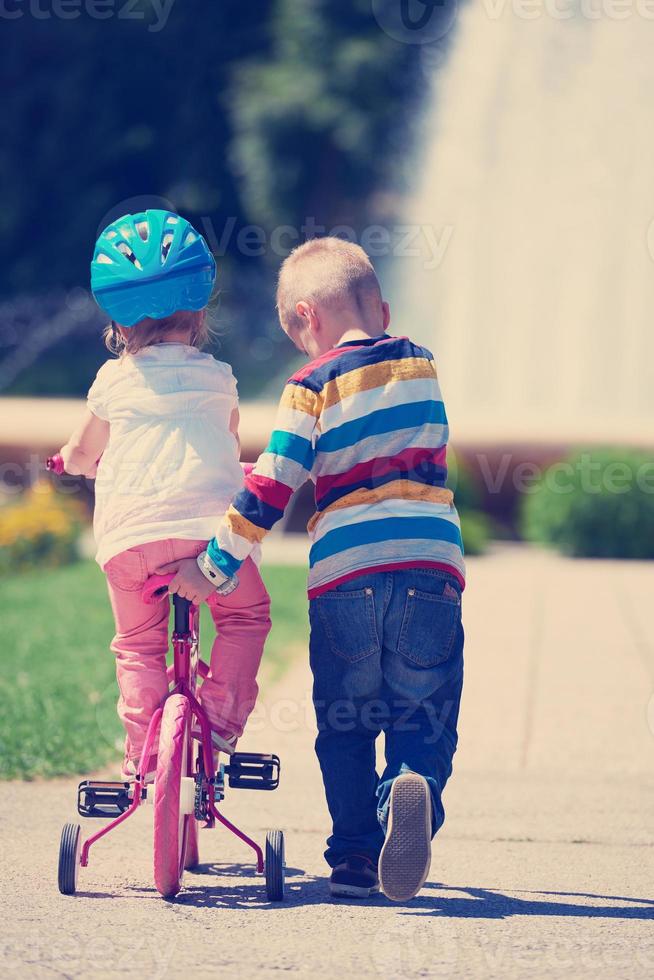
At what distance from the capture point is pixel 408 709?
3742 mm

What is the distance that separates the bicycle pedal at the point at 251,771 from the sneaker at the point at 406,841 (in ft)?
1.45

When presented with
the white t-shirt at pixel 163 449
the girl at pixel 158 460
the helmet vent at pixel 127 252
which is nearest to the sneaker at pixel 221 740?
the girl at pixel 158 460

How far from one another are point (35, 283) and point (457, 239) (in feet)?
55.9

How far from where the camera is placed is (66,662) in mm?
7184

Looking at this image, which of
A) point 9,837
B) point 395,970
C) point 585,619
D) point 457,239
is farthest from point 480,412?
point 395,970

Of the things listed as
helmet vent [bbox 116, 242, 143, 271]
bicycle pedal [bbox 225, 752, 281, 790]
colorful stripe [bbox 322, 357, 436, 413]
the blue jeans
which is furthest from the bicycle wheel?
helmet vent [bbox 116, 242, 143, 271]

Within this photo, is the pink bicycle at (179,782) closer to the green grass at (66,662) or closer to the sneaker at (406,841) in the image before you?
the sneaker at (406,841)

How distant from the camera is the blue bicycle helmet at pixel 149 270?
3781 millimetres

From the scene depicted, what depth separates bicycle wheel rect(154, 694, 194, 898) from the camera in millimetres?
3479

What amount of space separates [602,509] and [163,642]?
821 cm

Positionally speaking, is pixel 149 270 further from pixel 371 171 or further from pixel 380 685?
pixel 371 171

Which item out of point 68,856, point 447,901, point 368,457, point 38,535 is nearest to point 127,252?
point 368,457

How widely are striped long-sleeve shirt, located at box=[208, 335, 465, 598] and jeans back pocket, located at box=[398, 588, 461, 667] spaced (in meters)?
0.09

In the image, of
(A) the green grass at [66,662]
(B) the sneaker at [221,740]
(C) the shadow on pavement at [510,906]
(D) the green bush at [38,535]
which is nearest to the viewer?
(C) the shadow on pavement at [510,906]
